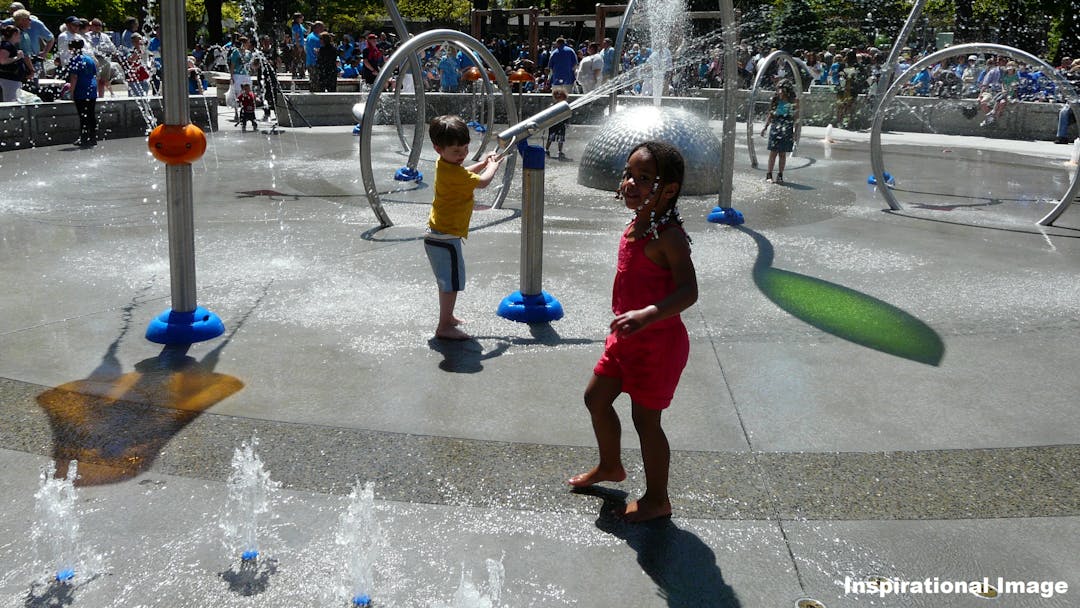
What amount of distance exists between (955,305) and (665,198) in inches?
156

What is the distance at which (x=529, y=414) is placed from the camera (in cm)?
452

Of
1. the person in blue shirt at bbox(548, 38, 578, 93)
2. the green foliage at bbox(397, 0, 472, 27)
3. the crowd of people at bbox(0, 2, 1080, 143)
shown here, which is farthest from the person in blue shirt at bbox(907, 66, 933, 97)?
the green foliage at bbox(397, 0, 472, 27)

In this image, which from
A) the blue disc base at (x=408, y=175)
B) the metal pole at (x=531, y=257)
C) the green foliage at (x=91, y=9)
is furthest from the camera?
the green foliage at (x=91, y=9)

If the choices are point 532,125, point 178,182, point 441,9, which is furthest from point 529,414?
point 441,9

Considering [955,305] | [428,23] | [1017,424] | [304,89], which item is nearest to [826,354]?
[1017,424]

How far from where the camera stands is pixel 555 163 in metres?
13.7

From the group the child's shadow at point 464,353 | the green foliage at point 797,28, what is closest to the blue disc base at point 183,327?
the child's shadow at point 464,353

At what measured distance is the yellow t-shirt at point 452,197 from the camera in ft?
A: 17.7

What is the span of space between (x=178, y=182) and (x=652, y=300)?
123 inches

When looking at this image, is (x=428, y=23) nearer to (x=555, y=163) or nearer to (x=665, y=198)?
(x=555, y=163)

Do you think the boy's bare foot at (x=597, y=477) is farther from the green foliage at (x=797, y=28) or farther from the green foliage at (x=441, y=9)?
the green foliage at (x=441, y=9)

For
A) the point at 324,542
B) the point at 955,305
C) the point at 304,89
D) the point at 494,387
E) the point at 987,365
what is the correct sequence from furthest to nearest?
1. the point at 304,89
2. the point at 955,305
3. the point at 987,365
4. the point at 494,387
5. the point at 324,542

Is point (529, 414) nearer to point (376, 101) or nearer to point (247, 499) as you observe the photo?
point (247, 499)

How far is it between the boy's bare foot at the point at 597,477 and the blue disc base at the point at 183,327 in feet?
8.80
